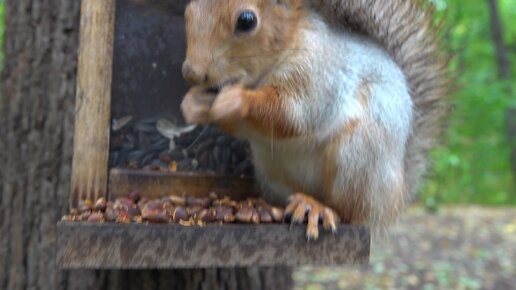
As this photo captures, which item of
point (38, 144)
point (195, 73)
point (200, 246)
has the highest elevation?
point (195, 73)

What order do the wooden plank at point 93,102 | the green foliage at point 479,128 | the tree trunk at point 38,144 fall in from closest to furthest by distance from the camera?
1. the wooden plank at point 93,102
2. the tree trunk at point 38,144
3. the green foliage at point 479,128

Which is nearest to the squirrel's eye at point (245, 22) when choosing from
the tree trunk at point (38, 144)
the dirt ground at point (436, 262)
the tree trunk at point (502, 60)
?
the tree trunk at point (38, 144)

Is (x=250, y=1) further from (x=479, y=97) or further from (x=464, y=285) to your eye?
(x=479, y=97)

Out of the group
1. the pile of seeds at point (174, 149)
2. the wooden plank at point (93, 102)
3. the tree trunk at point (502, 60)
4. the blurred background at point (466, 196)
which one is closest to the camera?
the wooden plank at point (93, 102)

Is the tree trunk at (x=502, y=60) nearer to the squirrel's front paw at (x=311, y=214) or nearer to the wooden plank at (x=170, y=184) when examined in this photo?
the wooden plank at (x=170, y=184)

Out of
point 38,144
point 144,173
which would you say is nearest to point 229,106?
point 144,173

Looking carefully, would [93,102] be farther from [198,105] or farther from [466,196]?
[466,196]

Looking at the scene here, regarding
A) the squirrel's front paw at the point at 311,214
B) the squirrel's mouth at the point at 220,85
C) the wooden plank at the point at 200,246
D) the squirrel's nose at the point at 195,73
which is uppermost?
the squirrel's nose at the point at 195,73
